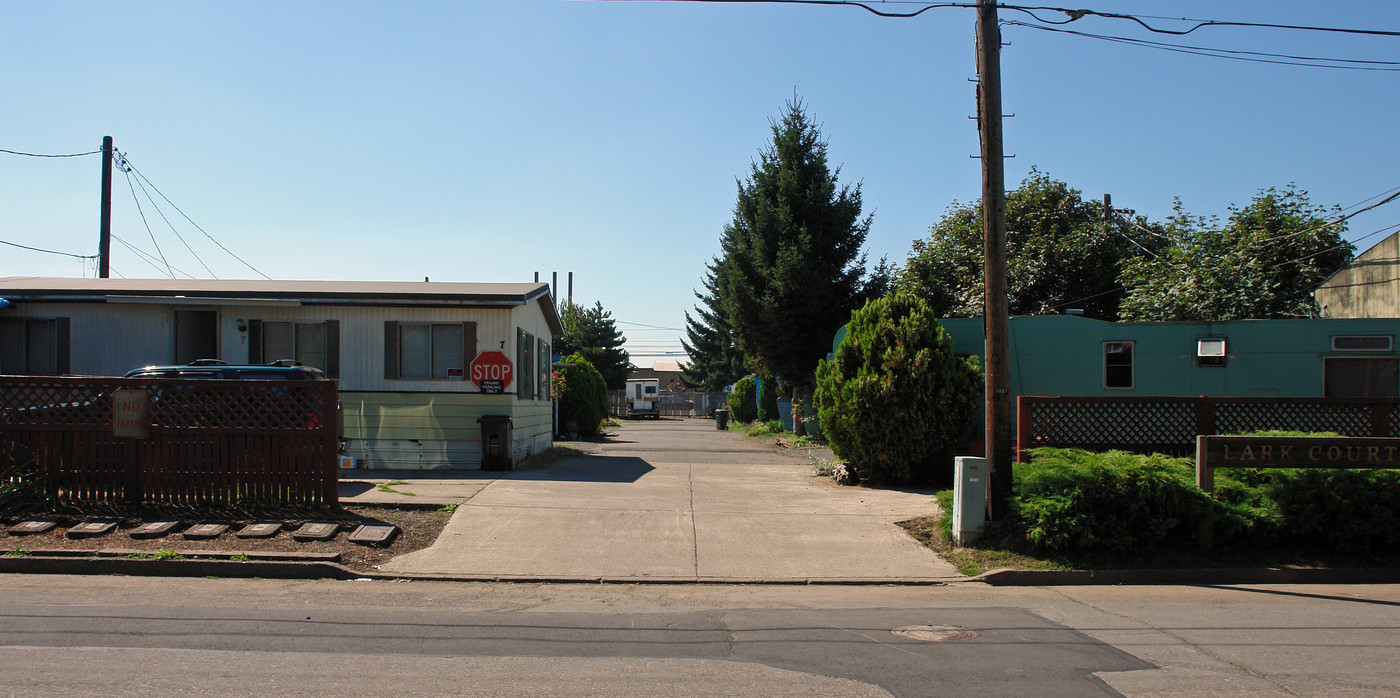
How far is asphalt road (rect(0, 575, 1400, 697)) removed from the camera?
515 cm

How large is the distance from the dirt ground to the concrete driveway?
310 mm

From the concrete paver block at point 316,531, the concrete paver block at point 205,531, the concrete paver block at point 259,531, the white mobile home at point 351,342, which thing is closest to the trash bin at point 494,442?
the white mobile home at point 351,342

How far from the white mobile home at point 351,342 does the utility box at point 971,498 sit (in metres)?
8.42

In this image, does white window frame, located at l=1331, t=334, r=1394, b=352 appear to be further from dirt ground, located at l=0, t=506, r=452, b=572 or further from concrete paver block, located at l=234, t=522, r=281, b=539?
concrete paver block, located at l=234, t=522, r=281, b=539

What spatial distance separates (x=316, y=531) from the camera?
29.9 ft

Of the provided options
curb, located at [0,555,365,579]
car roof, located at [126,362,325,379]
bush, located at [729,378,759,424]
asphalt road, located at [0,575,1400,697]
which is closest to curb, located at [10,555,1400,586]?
curb, located at [0,555,365,579]

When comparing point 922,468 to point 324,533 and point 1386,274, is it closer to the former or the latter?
point 324,533

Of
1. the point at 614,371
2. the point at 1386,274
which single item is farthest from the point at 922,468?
the point at 614,371

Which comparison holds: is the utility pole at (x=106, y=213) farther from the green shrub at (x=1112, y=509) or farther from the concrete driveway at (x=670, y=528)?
the green shrub at (x=1112, y=509)

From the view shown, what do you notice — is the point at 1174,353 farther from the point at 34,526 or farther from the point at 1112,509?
the point at 34,526

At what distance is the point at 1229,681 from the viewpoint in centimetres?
535

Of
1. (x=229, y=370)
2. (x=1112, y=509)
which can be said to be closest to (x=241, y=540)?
(x=229, y=370)

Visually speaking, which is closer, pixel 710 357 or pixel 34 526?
pixel 34 526

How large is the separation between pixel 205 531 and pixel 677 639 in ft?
19.1
